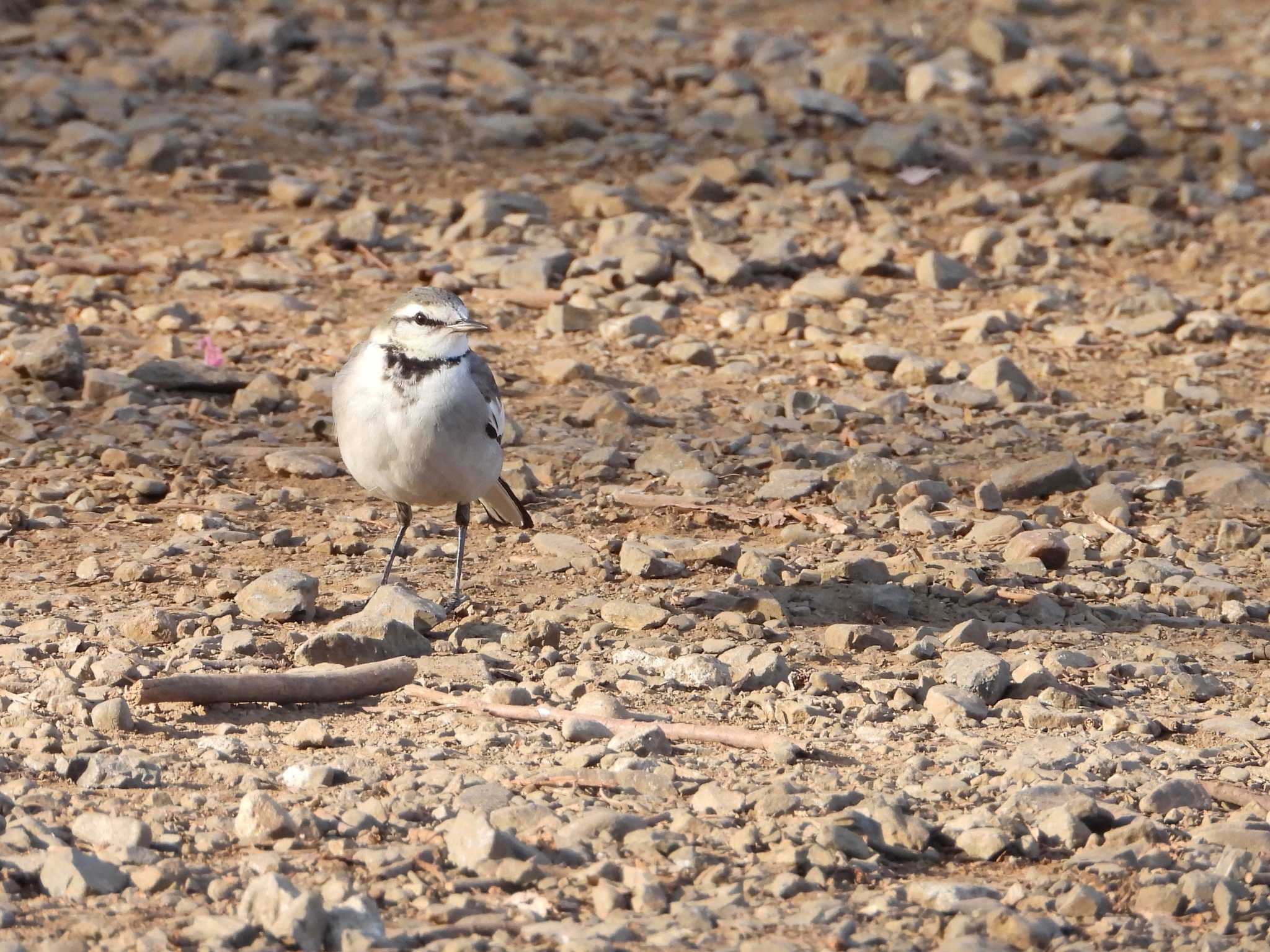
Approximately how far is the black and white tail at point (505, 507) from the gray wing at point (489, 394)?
1.21 feet

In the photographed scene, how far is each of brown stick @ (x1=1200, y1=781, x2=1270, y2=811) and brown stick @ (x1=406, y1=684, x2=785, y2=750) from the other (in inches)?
46.8

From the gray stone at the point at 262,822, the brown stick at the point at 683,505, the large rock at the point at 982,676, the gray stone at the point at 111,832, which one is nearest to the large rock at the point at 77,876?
the gray stone at the point at 111,832

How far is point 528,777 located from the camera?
4961 mm

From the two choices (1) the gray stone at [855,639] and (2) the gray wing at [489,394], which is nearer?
(1) the gray stone at [855,639]

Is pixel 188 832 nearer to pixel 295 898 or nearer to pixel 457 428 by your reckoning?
pixel 295 898

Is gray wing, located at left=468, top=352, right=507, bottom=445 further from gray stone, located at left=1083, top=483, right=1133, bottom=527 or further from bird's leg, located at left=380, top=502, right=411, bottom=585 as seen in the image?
gray stone, located at left=1083, top=483, right=1133, bottom=527

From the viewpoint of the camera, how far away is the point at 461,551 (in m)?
7.01

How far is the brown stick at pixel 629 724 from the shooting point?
209 inches

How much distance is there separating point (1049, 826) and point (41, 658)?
122 inches

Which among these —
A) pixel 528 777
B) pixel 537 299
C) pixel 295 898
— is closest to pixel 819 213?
pixel 537 299

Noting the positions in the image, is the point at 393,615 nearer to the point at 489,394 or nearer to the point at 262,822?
the point at 489,394

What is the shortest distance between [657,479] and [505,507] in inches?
36.8

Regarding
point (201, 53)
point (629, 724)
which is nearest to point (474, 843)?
point (629, 724)

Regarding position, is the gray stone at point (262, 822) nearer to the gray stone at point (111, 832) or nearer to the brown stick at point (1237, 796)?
the gray stone at point (111, 832)
